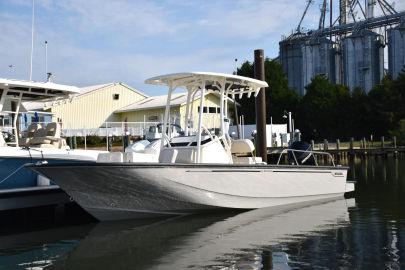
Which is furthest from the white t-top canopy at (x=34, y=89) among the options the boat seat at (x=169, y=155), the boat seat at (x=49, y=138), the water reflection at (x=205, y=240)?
the water reflection at (x=205, y=240)

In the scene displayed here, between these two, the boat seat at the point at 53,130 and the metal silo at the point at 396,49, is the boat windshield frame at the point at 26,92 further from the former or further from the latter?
the metal silo at the point at 396,49

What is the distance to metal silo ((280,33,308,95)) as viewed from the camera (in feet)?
248

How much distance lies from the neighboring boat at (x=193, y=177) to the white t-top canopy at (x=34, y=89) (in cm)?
281

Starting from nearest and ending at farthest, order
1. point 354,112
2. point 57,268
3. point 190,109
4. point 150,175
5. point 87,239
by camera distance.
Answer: point 57,268
point 87,239
point 150,175
point 190,109
point 354,112

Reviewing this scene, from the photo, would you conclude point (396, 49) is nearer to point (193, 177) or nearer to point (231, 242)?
point (193, 177)

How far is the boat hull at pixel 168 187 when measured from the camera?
1223cm

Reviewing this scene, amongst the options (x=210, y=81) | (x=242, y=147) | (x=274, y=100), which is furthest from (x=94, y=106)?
(x=210, y=81)

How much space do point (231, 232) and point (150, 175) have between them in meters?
2.23

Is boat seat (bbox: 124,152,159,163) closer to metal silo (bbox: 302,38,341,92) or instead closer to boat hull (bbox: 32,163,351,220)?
boat hull (bbox: 32,163,351,220)

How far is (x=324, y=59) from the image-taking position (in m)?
73.1

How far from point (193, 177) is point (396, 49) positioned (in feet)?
196

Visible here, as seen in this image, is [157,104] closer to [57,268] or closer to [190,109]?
[190,109]

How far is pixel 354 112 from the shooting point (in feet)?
185

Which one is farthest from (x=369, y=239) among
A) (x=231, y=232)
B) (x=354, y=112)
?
(x=354, y=112)
